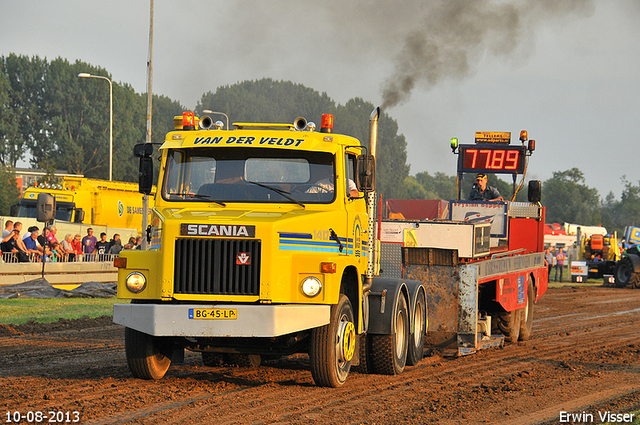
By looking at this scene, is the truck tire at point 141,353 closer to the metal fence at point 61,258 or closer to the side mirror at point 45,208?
the side mirror at point 45,208

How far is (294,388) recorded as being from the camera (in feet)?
28.7


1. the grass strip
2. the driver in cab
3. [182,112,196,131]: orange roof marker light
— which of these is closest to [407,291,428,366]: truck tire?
[182,112,196,131]: orange roof marker light

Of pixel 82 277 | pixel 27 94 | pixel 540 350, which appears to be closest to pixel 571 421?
pixel 540 350

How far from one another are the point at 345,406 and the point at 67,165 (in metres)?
77.2

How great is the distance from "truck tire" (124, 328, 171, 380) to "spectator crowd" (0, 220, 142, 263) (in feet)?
41.5

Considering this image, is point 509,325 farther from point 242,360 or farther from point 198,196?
point 198,196

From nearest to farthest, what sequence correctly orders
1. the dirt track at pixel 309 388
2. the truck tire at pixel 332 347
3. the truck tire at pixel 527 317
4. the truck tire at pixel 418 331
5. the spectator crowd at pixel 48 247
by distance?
the dirt track at pixel 309 388 → the truck tire at pixel 332 347 → the truck tire at pixel 418 331 → the truck tire at pixel 527 317 → the spectator crowd at pixel 48 247

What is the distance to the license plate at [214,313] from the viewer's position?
800cm

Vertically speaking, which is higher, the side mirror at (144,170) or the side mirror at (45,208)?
the side mirror at (144,170)

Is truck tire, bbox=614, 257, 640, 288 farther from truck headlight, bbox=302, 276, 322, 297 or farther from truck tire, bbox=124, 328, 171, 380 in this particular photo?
truck tire, bbox=124, 328, 171, 380

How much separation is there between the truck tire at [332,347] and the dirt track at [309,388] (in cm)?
15

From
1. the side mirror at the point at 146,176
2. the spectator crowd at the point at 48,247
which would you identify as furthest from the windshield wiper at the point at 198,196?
the spectator crowd at the point at 48,247

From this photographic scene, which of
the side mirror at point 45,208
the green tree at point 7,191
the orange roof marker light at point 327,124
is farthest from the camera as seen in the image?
the green tree at point 7,191

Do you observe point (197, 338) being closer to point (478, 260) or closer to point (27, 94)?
point (478, 260)
